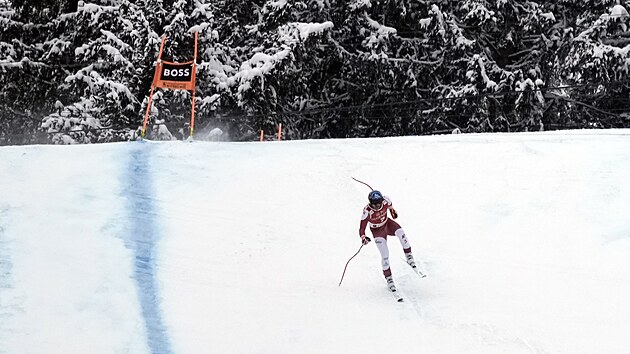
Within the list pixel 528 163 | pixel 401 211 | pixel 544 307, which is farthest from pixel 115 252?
pixel 528 163

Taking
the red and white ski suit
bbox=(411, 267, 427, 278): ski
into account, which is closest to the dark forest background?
bbox=(411, 267, 427, 278): ski

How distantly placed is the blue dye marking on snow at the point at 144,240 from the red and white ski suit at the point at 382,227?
285 centimetres

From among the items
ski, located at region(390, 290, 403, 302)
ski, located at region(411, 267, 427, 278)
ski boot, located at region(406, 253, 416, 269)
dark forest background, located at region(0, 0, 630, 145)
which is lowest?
ski, located at region(390, 290, 403, 302)

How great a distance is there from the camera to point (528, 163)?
55.4 ft

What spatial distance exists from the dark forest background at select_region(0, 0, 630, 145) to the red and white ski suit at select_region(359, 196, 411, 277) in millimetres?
11527

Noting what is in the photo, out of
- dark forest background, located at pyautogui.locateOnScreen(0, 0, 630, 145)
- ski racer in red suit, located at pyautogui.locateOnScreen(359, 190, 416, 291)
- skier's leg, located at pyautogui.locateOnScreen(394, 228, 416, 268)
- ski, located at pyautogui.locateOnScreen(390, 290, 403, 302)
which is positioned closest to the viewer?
ski, located at pyautogui.locateOnScreen(390, 290, 403, 302)

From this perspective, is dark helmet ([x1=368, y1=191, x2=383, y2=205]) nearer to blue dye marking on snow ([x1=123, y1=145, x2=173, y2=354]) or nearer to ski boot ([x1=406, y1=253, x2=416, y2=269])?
ski boot ([x1=406, y1=253, x2=416, y2=269])

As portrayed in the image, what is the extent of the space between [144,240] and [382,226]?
380 centimetres

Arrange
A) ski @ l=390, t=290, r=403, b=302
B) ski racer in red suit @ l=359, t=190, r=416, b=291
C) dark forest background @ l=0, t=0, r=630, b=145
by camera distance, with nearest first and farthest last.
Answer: ski @ l=390, t=290, r=403, b=302, ski racer in red suit @ l=359, t=190, r=416, b=291, dark forest background @ l=0, t=0, r=630, b=145

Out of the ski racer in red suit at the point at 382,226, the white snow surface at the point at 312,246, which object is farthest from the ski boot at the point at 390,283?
the white snow surface at the point at 312,246

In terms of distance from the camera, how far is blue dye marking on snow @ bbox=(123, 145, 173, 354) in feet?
35.2

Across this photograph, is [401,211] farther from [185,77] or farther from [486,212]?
[185,77]

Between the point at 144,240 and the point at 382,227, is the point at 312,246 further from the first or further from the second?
the point at 144,240

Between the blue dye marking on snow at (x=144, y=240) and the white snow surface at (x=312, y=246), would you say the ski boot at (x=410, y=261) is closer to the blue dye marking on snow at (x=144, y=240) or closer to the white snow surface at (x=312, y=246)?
the white snow surface at (x=312, y=246)
